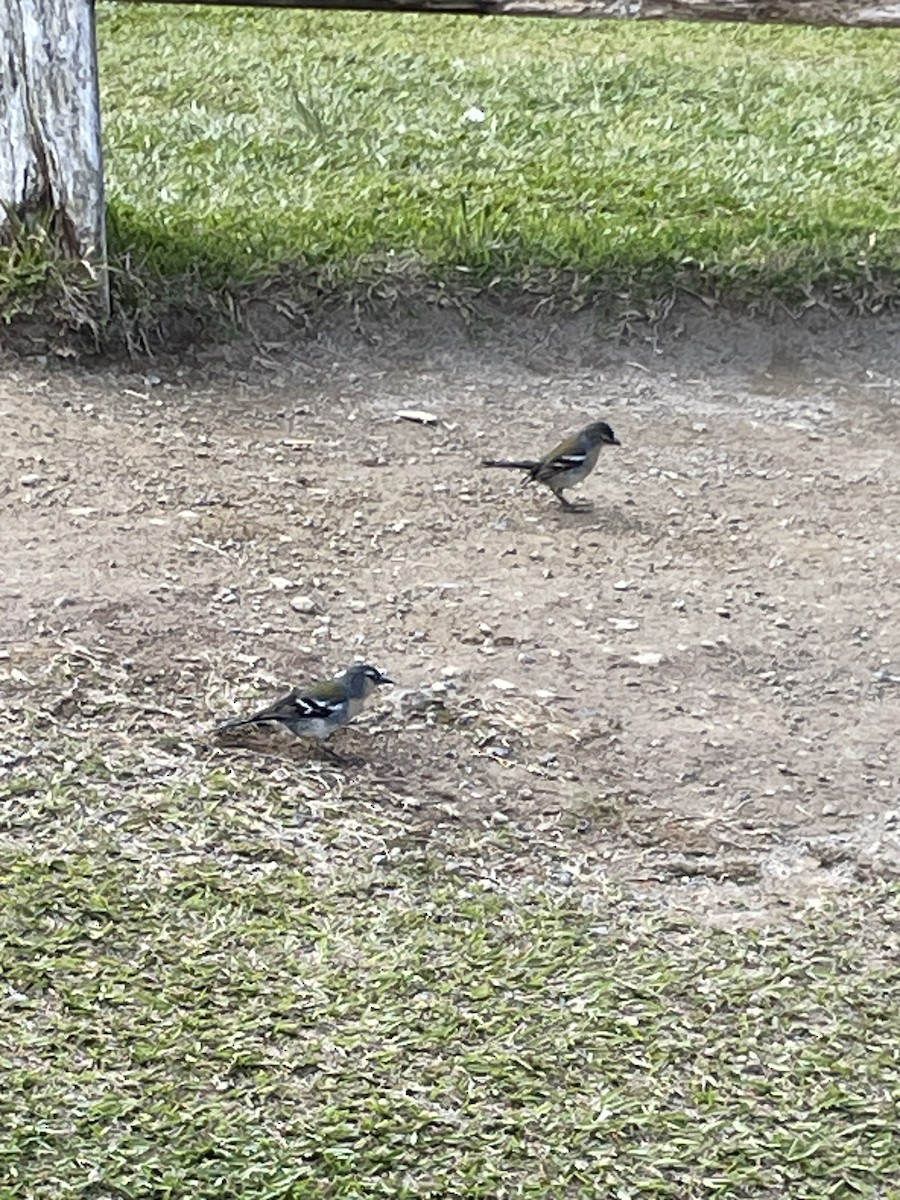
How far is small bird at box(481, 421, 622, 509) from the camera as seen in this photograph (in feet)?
19.7

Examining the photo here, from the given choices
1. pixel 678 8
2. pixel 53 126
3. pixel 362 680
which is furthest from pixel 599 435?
pixel 53 126

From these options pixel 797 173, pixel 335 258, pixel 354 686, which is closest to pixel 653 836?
pixel 354 686

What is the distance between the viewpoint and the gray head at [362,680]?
4582mm

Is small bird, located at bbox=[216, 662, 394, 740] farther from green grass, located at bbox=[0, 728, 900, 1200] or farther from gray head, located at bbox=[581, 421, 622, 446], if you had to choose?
gray head, located at bbox=[581, 421, 622, 446]

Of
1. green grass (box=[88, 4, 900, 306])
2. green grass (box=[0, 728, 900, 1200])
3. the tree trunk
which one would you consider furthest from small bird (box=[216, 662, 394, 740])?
the tree trunk

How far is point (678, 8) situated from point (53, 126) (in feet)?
6.70

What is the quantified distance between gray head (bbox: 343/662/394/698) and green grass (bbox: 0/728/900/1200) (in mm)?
236

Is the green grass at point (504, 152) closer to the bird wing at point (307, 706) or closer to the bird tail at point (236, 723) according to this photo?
the bird tail at point (236, 723)

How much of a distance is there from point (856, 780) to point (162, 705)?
1.62 meters

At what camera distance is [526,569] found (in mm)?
5676

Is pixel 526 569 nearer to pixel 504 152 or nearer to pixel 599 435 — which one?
pixel 599 435

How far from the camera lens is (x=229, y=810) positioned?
14.4ft

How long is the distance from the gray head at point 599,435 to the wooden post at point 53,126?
5.44ft

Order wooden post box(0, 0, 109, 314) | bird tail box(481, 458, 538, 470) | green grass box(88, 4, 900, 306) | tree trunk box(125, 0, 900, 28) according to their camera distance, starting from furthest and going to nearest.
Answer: green grass box(88, 4, 900, 306), tree trunk box(125, 0, 900, 28), wooden post box(0, 0, 109, 314), bird tail box(481, 458, 538, 470)
